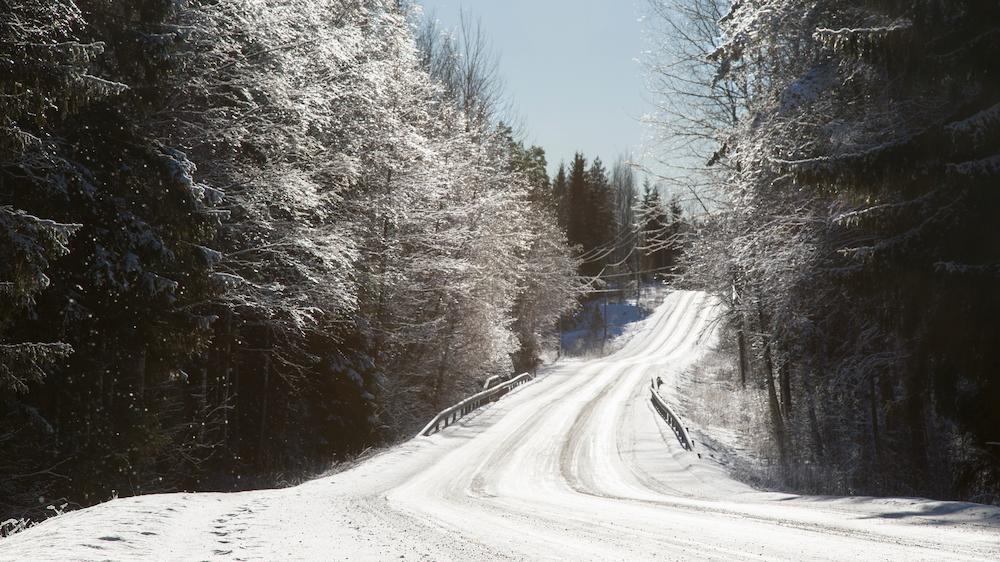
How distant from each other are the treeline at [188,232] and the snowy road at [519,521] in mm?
2726

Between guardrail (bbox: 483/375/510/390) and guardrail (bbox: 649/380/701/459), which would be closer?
guardrail (bbox: 649/380/701/459)

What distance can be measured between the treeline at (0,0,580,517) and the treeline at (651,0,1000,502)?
875 cm

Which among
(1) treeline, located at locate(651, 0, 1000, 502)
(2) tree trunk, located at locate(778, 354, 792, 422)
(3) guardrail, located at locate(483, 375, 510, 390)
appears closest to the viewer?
(1) treeline, located at locate(651, 0, 1000, 502)

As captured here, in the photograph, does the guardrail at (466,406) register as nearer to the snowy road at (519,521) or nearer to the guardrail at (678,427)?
the snowy road at (519,521)

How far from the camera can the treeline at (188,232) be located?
396 inches

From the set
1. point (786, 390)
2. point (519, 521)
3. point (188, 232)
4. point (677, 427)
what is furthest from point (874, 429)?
point (188, 232)

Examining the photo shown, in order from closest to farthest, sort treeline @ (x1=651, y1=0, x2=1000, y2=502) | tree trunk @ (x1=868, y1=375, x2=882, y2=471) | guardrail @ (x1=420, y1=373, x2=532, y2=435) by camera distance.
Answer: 1. treeline @ (x1=651, y1=0, x2=1000, y2=502)
2. tree trunk @ (x1=868, y1=375, x2=882, y2=471)
3. guardrail @ (x1=420, y1=373, x2=532, y2=435)

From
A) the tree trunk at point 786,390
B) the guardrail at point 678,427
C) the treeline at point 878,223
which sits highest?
the treeline at point 878,223

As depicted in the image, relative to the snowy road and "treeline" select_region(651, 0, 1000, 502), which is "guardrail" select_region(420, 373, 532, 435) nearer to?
the snowy road

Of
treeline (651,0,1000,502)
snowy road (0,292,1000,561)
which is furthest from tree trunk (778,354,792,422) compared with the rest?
snowy road (0,292,1000,561)

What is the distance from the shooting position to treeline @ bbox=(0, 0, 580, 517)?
33.0ft

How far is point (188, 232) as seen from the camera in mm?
11969

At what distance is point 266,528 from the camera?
7980mm

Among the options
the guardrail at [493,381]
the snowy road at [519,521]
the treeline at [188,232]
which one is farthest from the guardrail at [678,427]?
the guardrail at [493,381]
